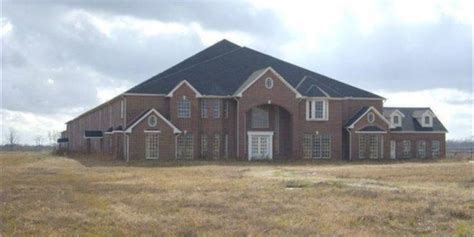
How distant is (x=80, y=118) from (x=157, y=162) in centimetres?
4622

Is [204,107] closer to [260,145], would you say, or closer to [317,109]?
[260,145]

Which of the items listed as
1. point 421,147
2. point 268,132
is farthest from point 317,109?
point 421,147

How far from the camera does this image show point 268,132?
5669 centimetres

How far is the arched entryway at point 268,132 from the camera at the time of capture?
184 ft

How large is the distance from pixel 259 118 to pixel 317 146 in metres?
5.46

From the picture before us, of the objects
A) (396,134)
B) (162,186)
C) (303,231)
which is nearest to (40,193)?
(162,186)

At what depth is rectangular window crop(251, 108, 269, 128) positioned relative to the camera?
56625 mm

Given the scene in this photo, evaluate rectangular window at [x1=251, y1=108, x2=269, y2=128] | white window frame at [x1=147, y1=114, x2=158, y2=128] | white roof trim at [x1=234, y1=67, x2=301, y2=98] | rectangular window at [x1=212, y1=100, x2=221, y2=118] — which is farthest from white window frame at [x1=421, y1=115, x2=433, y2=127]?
white window frame at [x1=147, y1=114, x2=158, y2=128]

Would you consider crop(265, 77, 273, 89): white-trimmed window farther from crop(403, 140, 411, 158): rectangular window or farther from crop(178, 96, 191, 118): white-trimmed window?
Answer: crop(403, 140, 411, 158): rectangular window

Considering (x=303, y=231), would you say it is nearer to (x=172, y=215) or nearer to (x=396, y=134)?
(x=172, y=215)

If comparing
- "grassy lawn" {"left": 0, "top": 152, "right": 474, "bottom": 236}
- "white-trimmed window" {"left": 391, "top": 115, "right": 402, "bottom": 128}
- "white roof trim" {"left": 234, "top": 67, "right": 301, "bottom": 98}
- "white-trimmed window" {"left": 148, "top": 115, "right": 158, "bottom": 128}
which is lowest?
"grassy lawn" {"left": 0, "top": 152, "right": 474, "bottom": 236}

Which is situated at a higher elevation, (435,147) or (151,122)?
(151,122)

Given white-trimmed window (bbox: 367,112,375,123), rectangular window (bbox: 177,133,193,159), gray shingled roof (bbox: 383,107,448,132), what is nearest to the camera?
rectangular window (bbox: 177,133,193,159)

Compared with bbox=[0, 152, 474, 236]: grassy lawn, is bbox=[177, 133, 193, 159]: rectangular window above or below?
above
